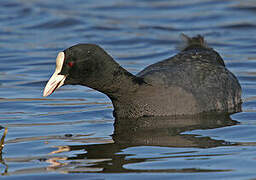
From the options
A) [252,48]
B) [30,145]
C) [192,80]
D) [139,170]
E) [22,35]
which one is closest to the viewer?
[139,170]

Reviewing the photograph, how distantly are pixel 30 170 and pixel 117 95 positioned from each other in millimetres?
2568

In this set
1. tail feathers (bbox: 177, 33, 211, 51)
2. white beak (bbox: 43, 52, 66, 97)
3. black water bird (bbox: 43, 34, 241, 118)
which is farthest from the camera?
tail feathers (bbox: 177, 33, 211, 51)

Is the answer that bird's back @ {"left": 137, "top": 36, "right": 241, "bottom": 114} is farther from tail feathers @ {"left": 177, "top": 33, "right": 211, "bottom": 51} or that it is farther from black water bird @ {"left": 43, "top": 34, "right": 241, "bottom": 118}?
tail feathers @ {"left": 177, "top": 33, "right": 211, "bottom": 51}

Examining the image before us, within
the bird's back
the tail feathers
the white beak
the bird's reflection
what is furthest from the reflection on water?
the tail feathers

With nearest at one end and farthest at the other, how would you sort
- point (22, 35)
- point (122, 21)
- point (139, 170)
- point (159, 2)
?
point (139, 170)
point (22, 35)
point (122, 21)
point (159, 2)

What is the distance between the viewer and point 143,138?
7887mm

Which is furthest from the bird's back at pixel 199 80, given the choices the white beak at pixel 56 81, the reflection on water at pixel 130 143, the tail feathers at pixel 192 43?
the white beak at pixel 56 81

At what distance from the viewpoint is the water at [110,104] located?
656 cm

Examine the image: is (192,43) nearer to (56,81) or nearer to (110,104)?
(110,104)

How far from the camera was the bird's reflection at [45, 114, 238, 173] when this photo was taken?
263 inches

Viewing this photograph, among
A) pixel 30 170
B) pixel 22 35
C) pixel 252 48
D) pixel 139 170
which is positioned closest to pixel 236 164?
pixel 139 170

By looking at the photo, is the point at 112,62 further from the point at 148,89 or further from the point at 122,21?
the point at 122,21

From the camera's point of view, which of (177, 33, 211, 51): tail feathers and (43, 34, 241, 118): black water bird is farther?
(177, 33, 211, 51): tail feathers

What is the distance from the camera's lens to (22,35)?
1631 centimetres
